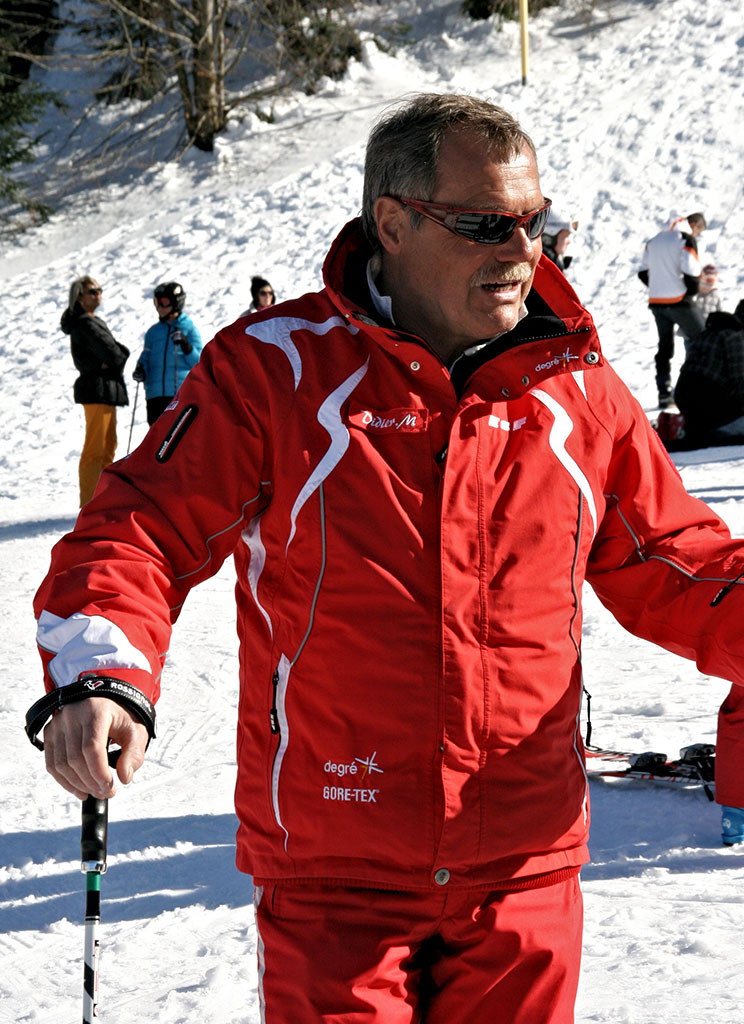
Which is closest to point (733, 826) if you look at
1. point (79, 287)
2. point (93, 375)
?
point (93, 375)

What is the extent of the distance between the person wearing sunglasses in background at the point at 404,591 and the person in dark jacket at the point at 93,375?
7.76 metres

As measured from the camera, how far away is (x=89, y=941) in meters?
1.75

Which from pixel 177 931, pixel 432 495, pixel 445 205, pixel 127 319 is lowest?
pixel 127 319

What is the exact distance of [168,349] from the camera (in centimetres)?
920

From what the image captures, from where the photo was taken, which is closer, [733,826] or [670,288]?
[733,826]

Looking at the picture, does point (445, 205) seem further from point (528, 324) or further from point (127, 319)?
point (127, 319)

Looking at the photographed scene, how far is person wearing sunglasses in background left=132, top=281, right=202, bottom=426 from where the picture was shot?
9133mm

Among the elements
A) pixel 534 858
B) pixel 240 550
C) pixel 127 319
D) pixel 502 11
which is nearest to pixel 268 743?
pixel 240 550

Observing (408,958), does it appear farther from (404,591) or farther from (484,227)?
(484,227)

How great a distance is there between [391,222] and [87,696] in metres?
0.94

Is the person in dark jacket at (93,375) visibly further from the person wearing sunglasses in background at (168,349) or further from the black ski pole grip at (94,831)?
the black ski pole grip at (94,831)

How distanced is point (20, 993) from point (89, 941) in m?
1.89

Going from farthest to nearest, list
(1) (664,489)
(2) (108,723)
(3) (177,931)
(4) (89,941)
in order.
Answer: (3) (177,931), (1) (664,489), (4) (89,941), (2) (108,723)

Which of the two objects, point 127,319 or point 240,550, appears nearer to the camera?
point 240,550
